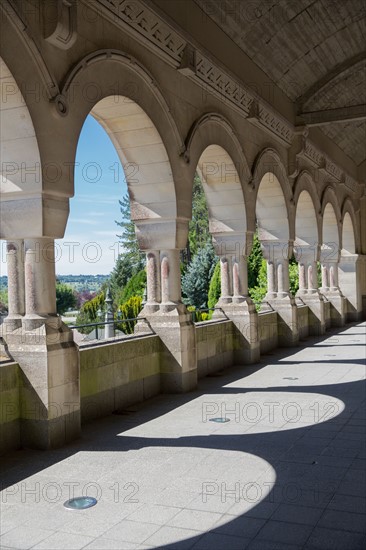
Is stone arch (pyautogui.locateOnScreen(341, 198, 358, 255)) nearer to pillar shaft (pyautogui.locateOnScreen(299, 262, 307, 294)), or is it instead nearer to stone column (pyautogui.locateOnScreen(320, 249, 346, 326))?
stone column (pyautogui.locateOnScreen(320, 249, 346, 326))

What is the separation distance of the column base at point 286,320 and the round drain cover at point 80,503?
31.8ft

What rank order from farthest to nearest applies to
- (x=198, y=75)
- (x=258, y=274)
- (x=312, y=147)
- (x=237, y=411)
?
(x=258, y=274) < (x=312, y=147) < (x=198, y=75) < (x=237, y=411)

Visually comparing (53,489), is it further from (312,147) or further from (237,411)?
(312,147)

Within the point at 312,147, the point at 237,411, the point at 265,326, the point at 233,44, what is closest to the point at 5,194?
the point at 237,411

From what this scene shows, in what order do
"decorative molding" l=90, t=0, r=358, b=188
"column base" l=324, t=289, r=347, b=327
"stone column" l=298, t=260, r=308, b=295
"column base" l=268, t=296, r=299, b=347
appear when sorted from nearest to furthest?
"decorative molding" l=90, t=0, r=358, b=188
"column base" l=268, t=296, r=299, b=347
"stone column" l=298, t=260, r=308, b=295
"column base" l=324, t=289, r=347, b=327

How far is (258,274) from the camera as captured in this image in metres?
25.1

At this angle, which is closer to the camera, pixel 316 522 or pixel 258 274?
pixel 316 522

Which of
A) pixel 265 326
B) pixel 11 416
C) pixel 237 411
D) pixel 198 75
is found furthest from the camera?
pixel 265 326

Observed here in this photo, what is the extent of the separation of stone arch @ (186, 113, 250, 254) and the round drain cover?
6.42 m

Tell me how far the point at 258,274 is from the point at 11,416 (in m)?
20.1

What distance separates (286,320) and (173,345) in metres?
5.83

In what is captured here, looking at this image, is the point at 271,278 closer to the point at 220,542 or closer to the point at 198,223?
the point at 220,542

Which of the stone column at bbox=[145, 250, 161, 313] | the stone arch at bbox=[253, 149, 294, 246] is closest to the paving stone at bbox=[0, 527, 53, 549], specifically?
the stone column at bbox=[145, 250, 161, 313]

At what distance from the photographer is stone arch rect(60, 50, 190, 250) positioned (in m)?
6.38
